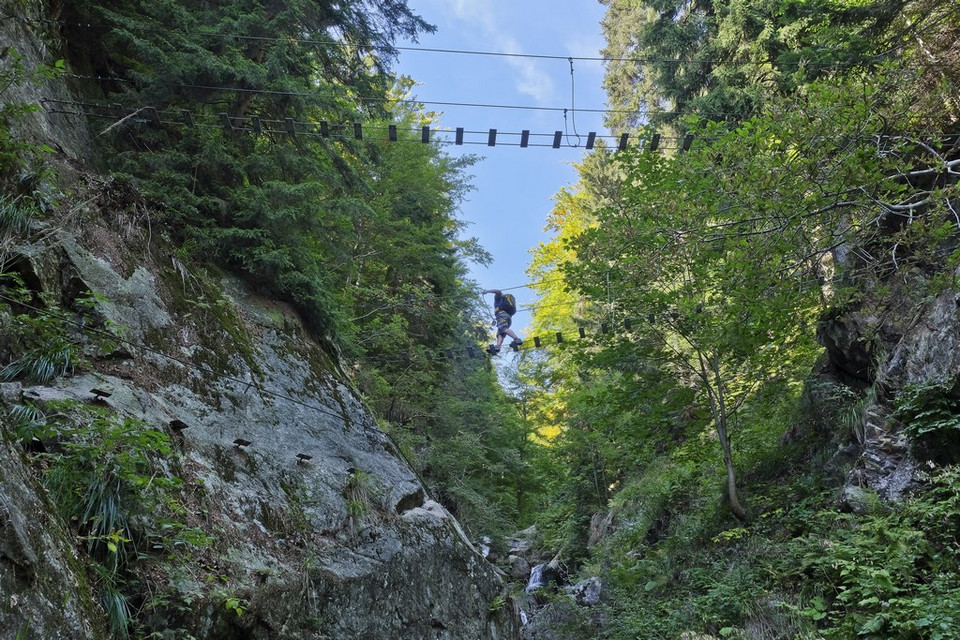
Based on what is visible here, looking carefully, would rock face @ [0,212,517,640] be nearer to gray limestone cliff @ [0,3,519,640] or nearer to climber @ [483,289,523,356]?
gray limestone cliff @ [0,3,519,640]

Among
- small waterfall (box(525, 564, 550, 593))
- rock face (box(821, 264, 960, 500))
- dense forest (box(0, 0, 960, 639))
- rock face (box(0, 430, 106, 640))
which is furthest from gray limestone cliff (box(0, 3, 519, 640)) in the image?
small waterfall (box(525, 564, 550, 593))

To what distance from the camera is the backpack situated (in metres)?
14.9

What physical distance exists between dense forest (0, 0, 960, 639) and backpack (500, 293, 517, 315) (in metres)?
2.54

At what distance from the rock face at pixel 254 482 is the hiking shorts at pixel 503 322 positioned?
659cm

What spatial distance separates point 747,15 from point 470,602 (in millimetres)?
12921

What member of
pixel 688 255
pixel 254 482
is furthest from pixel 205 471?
pixel 688 255

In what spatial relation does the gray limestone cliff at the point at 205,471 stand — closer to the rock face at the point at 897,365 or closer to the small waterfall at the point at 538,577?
the rock face at the point at 897,365

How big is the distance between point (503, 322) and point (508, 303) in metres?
0.53

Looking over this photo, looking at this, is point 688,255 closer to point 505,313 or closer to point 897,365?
point 897,365

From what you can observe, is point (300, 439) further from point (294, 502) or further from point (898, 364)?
point (898, 364)

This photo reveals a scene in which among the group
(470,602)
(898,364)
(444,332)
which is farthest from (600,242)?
(444,332)

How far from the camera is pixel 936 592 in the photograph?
5.13 metres

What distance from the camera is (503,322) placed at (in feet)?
A: 49.2

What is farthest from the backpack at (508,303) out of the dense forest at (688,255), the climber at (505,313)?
the dense forest at (688,255)
